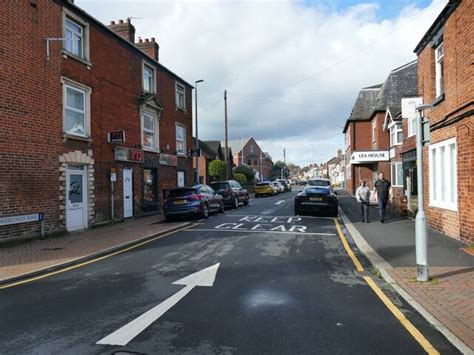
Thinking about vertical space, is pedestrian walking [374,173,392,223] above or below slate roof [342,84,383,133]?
below

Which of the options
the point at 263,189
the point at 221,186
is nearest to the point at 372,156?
the point at 221,186

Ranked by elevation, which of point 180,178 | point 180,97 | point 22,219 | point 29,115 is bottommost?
point 22,219

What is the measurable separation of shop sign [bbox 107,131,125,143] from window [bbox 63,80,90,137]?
1180mm

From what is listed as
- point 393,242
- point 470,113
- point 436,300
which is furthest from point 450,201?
point 436,300

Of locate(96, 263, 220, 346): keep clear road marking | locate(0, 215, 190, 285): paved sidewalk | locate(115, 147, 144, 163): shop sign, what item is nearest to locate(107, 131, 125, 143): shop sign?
locate(115, 147, 144, 163): shop sign

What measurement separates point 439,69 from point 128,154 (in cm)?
1240

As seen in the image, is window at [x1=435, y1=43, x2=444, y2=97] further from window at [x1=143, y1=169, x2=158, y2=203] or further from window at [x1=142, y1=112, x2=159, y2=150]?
window at [x1=143, y1=169, x2=158, y2=203]

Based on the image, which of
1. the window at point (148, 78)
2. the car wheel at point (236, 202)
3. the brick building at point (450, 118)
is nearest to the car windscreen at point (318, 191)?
the brick building at point (450, 118)

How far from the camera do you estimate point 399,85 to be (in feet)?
99.7

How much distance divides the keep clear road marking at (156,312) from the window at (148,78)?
47.5ft

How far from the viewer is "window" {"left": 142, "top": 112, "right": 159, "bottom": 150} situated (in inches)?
782

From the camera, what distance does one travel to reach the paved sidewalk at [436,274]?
486cm

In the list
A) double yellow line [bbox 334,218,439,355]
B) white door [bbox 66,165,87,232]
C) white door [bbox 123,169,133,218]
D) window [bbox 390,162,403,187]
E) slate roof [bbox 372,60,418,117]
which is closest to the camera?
double yellow line [bbox 334,218,439,355]

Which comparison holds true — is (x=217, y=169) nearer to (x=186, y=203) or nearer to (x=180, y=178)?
(x=180, y=178)
